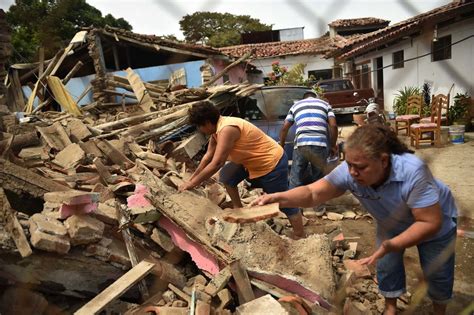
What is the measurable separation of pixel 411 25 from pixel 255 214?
3.81 ft

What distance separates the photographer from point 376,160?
1.62 meters

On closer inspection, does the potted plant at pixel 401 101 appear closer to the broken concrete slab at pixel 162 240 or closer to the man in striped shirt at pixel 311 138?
the man in striped shirt at pixel 311 138

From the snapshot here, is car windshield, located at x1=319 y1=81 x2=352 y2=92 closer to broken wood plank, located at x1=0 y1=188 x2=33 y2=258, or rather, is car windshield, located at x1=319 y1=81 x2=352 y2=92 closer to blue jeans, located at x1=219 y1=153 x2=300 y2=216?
blue jeans, located at x1=219 y1=153 x2=300 y2=216

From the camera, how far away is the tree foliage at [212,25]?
0.90 metres

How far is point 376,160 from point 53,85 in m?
9.87

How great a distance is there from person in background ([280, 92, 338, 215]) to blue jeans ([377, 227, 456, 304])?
1847 millimetres

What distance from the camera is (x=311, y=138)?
12.8ft

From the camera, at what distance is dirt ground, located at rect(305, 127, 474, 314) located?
2.55m

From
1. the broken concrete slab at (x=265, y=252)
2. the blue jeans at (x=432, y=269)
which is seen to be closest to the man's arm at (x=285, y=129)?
the broken concrete slab at (x=265, y=252)

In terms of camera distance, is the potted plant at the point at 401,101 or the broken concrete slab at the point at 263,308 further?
the potted plant at the point at 401,101

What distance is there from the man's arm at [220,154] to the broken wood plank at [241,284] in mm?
893

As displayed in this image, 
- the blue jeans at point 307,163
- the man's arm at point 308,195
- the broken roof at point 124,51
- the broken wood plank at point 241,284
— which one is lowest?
the broken wood plank at point 241,284

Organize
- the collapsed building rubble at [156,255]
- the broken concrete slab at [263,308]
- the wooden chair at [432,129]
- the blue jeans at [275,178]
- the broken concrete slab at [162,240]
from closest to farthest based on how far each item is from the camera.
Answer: the broken concrete slab at [263,308] → the collapsed building rubble at [156,255] → the broken concrete slab at [162,240] → the blue jeans at [275,178] → the wooden chair at [432,129]

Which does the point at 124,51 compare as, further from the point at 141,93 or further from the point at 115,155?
the point at 115,155
